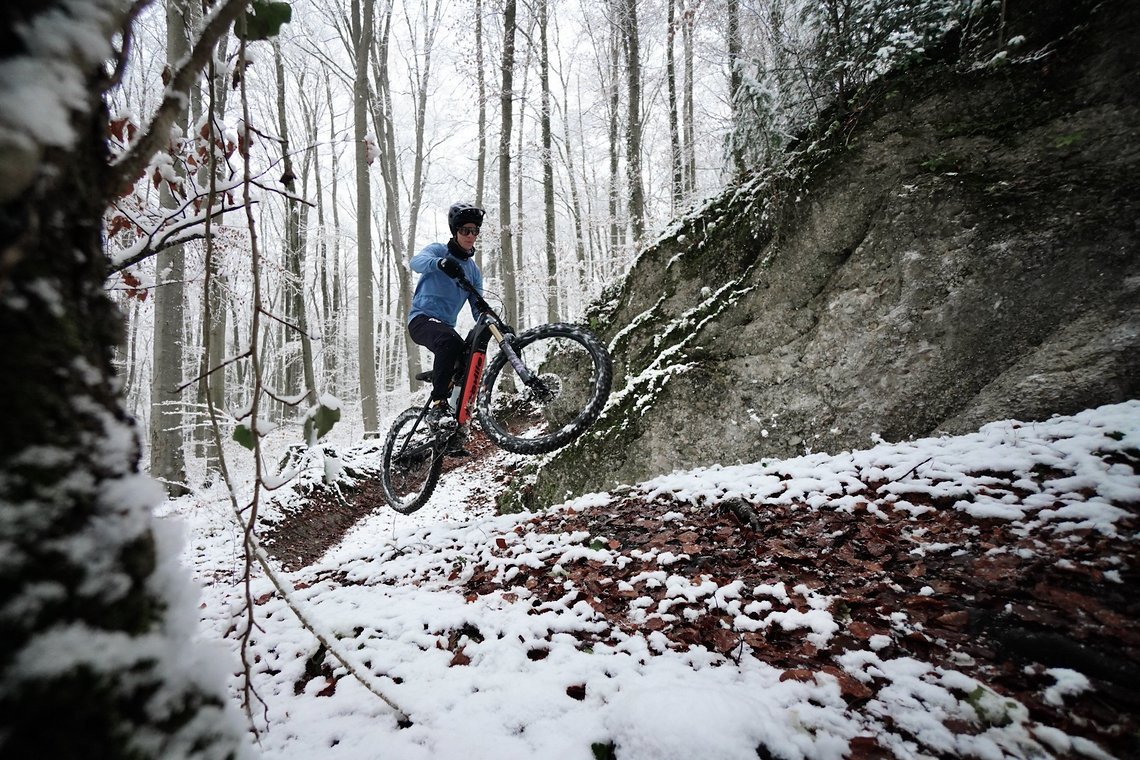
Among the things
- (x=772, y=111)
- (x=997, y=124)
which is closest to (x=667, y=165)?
(x=772, y=111)

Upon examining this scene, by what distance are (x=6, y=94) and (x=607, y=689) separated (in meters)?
2.02

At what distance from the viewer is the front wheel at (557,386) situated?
13.5ft

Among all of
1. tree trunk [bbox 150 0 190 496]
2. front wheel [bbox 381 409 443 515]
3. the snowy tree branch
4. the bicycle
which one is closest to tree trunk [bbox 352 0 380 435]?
tree trunk [bbox 150 0 190 496]

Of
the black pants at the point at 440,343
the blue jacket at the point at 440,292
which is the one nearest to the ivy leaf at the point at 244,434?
the blue jacket at the point at 440,292

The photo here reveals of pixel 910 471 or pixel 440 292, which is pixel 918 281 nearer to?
pixel 910 471

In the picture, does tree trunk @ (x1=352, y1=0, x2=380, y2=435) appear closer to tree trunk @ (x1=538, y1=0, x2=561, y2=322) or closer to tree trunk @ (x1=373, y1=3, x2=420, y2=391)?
tree trunk @ (x1=373, y1=3, x2=420, y2=391)

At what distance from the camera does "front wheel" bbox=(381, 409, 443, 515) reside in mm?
5191

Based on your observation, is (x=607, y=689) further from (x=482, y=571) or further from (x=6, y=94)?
(x=6, y=94)

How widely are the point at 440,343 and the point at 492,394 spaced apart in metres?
0.88

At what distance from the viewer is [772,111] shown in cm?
508

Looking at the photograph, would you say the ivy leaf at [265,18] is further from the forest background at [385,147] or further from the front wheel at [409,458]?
the front wheel at [409,458]

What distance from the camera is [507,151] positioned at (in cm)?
1120

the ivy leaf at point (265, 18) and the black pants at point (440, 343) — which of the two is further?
the black pants at point (440, 343)

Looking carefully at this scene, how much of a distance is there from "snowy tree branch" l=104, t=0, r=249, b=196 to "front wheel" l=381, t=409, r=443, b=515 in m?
4.39
